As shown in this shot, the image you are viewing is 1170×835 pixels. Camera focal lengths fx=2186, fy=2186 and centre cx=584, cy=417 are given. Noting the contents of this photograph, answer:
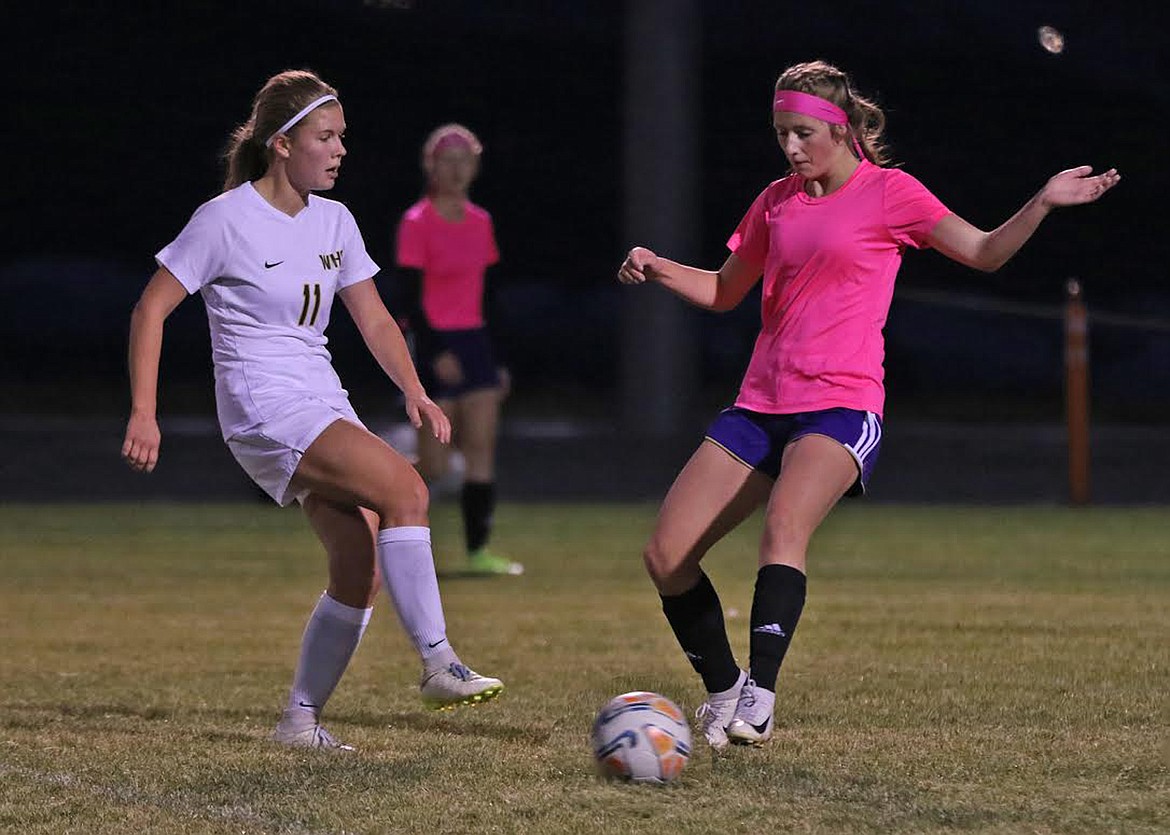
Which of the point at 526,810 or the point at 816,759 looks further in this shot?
the point at 816,759

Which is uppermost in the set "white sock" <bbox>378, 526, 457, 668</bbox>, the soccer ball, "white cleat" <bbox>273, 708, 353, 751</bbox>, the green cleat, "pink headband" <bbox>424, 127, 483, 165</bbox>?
"pink headband" <bbox>424, 127, 483, 165</bbox>

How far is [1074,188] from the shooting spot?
19.9 feet

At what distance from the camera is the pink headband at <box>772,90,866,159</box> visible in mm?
6332

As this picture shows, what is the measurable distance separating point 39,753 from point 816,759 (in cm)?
225

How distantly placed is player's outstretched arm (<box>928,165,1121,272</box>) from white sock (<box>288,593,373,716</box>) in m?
2.05

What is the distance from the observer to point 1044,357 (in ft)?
111

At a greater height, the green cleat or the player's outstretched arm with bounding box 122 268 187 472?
the player's outstretched arm with bounding box 122 268 187 472

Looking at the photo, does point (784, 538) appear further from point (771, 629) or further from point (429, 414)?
point (429, 414)

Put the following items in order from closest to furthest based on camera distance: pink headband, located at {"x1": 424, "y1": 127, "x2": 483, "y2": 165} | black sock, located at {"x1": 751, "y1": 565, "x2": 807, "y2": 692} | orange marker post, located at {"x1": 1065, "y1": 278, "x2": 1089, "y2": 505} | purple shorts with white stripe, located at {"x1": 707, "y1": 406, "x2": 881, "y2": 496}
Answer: black sock, located at {"x1": 751, "y1": 565, "x2": 807, "y2": 692}, purple shorts with white stripe, located at {"x1": 707, "y1": 406, "x2": 881, "y2": 496}, pink headband, located at {"x1": 424, "y1": 127, "x2": 483, "y2": 165}, orange marker post, located at {"x1": 1065, "y1": 278, "x2": 1089, "y2": 505}

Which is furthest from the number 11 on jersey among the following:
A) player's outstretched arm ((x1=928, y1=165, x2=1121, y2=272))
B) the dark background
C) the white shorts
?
the dark background

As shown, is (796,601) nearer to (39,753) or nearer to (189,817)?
(189,817)

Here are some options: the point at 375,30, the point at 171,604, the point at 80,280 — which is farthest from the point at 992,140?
the point at 171,604

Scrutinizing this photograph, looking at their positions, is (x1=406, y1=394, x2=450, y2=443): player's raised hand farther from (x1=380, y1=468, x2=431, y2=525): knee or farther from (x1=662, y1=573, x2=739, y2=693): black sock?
(x1=662, y1=573, x2=739, y2=693): black sock

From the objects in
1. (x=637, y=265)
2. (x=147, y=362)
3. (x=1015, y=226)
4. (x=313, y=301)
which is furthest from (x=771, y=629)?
(x=147, y=362)
